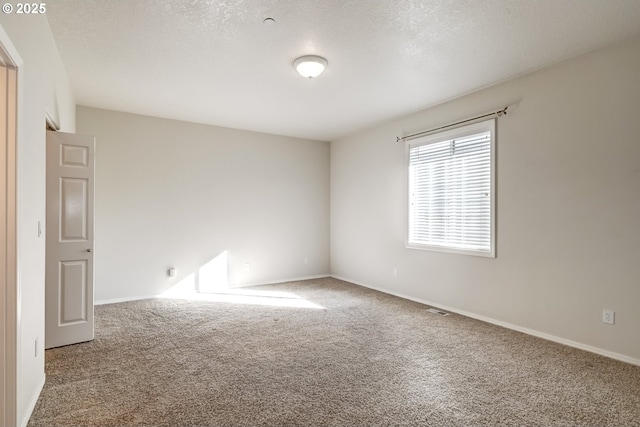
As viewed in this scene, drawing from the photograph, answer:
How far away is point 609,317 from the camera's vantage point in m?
3.08

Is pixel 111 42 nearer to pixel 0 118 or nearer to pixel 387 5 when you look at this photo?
pixel 0 118

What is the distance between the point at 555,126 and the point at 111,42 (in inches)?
166

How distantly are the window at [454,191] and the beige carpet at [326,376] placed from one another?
1.03 meters

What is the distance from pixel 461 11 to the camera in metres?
2.56

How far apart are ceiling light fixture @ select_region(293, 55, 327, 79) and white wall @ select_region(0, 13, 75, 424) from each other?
1994 mm

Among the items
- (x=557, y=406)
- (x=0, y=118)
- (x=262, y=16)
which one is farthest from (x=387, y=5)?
(x=557, y=406)

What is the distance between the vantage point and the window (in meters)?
4.10

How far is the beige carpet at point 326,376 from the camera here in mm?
2162

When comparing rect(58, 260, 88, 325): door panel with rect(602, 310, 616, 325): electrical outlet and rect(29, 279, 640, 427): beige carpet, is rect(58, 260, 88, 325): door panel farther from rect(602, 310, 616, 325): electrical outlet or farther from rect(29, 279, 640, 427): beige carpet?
rect(602, 310, 616, 325): electrical outlet

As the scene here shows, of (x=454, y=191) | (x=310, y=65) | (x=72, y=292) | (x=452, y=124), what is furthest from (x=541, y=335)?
(x=72, y=292)

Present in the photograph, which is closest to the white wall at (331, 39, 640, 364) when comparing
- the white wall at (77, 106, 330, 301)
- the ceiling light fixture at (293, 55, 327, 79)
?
the ceiling light fixture at (293, 55, 327, 79)

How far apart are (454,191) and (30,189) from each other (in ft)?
13.8

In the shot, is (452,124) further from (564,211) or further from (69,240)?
(69,240)

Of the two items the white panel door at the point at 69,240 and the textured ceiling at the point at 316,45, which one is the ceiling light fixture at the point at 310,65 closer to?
the textured ceiling at the point at 316,45
